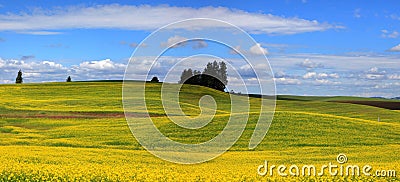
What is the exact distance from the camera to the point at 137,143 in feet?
133

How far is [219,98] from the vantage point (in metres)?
98.3

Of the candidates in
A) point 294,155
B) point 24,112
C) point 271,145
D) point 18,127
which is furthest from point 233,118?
point 24,112

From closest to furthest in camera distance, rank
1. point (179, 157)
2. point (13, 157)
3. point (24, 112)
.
Answer: point (13, 157)
point (179, 157)
point (24, 112)

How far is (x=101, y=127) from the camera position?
167 feet

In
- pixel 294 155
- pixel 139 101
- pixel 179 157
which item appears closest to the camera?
pixel 179 157

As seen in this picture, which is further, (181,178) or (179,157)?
(179,157)

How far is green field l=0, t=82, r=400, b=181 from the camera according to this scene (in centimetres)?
2066

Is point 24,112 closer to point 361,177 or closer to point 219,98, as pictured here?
point 219,98

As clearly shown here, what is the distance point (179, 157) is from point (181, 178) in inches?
474

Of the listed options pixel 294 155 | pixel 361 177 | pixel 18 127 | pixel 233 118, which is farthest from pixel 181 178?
pixel 18 127

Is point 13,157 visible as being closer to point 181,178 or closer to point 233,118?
point 181,178

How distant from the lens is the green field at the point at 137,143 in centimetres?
2066

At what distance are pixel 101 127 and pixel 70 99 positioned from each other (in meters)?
32.4

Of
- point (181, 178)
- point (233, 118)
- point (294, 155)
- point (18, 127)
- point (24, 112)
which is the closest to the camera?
point (181, 178)
